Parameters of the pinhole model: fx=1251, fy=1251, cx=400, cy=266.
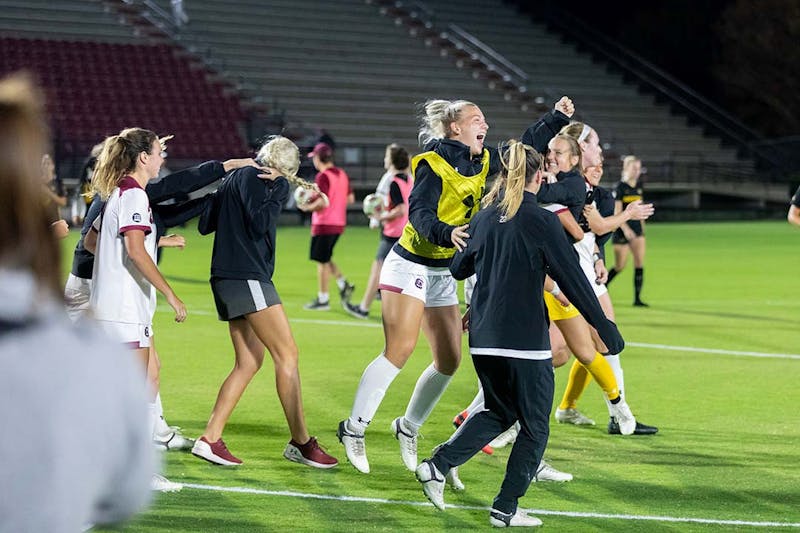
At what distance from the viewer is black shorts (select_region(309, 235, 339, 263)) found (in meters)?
15.5

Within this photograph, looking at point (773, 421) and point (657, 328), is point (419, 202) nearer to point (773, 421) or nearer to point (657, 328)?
point (773, 421)

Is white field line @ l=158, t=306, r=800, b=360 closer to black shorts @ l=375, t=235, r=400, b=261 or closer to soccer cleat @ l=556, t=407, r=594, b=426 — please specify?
black shorts @ l=375, t=235, r=400, b=261

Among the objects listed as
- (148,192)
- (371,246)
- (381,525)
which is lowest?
(371,246)

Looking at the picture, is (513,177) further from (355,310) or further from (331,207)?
(331,207)

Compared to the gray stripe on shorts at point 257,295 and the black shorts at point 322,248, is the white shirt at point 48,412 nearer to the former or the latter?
the gray stripe on shorts at point 257,295

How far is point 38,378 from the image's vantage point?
5.98 feet

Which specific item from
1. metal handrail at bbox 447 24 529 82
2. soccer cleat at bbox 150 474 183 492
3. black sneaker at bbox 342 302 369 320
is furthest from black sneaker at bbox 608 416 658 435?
metal handrail at bbox 447 24 529 82

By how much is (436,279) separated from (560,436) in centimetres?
176

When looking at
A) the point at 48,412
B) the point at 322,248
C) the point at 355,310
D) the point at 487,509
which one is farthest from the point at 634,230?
the point at 48,412

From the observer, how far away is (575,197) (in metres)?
7.15

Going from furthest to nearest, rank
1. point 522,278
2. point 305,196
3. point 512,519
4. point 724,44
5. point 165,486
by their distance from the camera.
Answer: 1. point 724,44
2. point 305,196
3. point 165,486
4. point 512,519
5. point 522,278

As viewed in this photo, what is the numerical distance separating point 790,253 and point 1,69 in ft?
71.1

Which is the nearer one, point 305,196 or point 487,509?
point 487,509

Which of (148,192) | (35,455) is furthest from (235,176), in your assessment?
(35,455)
